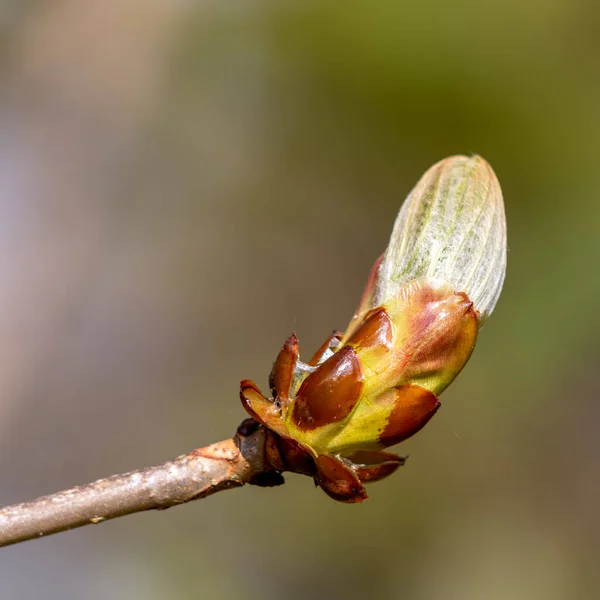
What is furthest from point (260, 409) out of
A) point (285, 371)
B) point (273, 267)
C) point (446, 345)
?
point (273, 267)

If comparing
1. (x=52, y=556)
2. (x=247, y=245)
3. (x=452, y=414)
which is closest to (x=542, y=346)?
(x=452, y=414)

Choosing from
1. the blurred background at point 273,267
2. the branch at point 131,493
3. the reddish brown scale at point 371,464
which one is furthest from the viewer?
the blurred background at point 273,267

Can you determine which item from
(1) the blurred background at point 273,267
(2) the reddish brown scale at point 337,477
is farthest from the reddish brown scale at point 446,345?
(1) the blurred background at point 273,267

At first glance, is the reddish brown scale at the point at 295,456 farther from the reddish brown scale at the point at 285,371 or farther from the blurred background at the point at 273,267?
the blurred background at the point at 273,267

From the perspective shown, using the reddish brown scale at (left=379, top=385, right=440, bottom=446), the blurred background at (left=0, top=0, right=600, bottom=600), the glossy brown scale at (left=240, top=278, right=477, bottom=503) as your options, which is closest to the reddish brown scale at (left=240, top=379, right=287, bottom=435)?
the glossy brown scale at (left=240, top=278, right=477, bottom=503)

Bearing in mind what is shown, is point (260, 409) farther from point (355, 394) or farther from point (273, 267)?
point (273, 267)

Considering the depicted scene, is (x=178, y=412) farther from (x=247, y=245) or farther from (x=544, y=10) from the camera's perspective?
(x=544, y=10)
